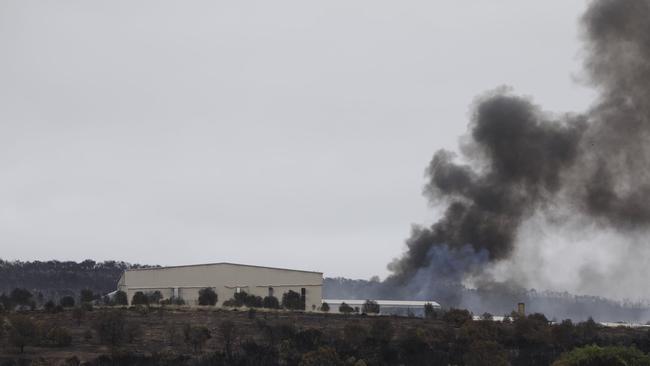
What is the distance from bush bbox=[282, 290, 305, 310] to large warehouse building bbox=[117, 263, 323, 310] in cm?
187

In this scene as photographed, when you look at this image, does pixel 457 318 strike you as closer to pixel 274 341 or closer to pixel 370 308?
pixel 370 308

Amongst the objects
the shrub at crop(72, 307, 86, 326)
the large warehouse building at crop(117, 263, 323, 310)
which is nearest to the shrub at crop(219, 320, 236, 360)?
the shrub at crop(72, 307, 86, 326)

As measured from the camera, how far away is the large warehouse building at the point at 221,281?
6812cm

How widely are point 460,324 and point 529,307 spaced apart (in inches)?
1897

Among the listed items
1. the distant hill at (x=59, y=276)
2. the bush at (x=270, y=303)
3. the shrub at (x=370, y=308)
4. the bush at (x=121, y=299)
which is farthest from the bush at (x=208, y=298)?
the distant hill at (x=59, y=276)

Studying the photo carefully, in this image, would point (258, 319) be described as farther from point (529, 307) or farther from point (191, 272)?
point (529, 307)

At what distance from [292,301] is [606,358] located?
41.5 m

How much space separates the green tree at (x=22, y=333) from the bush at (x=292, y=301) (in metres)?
24.1

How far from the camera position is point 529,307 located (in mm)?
102750

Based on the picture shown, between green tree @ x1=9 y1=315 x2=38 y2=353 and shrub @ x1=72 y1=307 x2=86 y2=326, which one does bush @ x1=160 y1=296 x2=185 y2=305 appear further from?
green tree @ x1=9 y1=315 x2=38 y2=353

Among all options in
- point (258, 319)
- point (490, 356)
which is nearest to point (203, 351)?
point (258, 319)

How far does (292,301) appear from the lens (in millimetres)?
65625

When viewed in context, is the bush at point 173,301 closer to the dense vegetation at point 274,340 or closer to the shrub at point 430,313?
the dense vegetation at point 274,340

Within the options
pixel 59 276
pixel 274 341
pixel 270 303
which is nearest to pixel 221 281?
pixel 270 303
